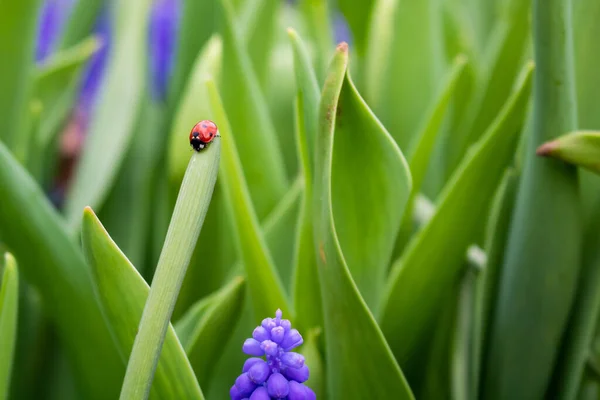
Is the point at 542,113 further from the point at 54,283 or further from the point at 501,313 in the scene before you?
the point at 54,283

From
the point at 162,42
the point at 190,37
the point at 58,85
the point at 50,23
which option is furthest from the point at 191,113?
the point at 50,23

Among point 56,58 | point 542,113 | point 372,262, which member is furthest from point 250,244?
point 56,58

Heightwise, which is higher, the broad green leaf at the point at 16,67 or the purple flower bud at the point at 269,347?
the broad green leaf at the point at 16,67

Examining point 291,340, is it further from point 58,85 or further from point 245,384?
point 58,85

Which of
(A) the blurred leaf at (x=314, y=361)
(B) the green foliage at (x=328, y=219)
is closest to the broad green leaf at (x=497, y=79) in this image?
(B) the green foliage at (x=328, y=219)

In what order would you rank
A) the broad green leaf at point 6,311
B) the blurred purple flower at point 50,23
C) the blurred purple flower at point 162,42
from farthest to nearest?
1. the blurred purple flower at point 50,23
2. the blurred purple flower at point 162,42
3. the broad green leaf at point 6,311

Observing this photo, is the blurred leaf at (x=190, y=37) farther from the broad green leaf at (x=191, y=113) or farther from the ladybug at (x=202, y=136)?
the ladybug at (x=202, y=136)

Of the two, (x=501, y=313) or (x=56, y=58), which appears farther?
(x=56, y=58)
